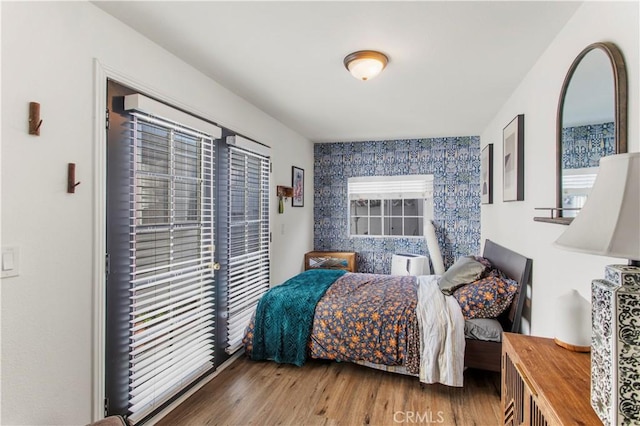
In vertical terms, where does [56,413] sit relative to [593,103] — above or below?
below

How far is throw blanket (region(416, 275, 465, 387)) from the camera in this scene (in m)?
2.44

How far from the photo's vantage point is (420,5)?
1.69 metres

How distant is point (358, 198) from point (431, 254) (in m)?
1.47

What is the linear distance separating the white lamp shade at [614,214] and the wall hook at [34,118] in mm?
2088

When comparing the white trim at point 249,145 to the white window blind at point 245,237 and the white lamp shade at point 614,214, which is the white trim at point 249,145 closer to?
the white window blind at point 245,237

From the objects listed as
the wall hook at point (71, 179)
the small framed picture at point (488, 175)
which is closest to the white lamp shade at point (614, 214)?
the wall hook at point (71, 179)

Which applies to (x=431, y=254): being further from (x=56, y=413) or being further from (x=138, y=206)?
(x=56, y=413)

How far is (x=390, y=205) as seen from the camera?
532 cm

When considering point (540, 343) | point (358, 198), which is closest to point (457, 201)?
point (358, 198)

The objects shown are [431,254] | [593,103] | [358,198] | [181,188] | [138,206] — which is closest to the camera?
[593,103]

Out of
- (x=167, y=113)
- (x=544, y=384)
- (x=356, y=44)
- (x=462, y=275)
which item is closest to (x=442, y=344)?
(x=462, y=275)

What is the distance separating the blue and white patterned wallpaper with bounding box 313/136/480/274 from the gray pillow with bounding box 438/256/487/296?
1.96 meters

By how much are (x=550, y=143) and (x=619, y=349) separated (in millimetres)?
1577

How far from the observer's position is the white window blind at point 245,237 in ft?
9.78
